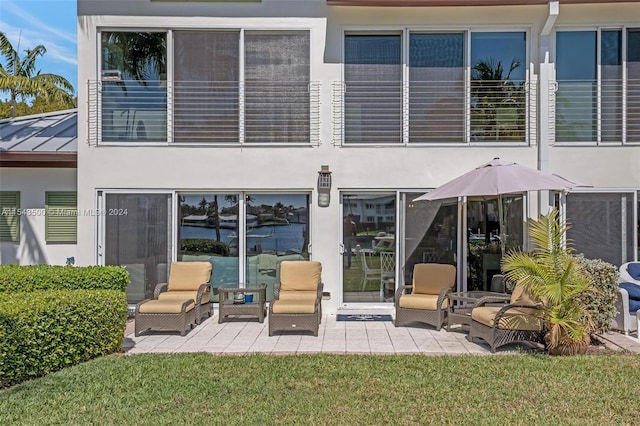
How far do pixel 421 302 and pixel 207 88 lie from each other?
6001 mm

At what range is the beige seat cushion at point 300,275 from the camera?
9945mm

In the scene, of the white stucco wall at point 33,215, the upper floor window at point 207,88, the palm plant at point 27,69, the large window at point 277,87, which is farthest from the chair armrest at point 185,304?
the palm plant at point 27,69

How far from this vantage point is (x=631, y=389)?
5785 mm

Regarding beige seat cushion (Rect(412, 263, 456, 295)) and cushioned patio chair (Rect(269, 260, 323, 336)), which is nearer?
cushioned patio chair (Rect(269, 260, 323, 336))

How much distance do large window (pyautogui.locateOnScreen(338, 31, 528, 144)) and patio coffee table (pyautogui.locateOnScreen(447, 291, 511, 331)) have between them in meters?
3.28

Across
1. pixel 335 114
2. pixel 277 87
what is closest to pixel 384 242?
pixel 335 114

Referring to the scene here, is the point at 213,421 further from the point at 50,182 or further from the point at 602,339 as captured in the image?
the point at 50,182

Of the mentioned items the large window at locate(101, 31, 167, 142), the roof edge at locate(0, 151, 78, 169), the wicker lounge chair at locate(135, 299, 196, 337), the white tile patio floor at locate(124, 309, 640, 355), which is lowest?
the white tile patio floor at locate(124, 309, 640, 355)

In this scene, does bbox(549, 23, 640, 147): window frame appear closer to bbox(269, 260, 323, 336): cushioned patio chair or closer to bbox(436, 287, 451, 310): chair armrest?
bbox(436, 287, 451, 310): chair armrest

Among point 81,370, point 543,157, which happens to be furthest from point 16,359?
point 543,157

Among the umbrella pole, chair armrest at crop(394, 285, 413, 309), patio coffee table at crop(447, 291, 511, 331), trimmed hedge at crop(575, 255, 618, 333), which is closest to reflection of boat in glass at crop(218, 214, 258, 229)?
chair armrest at crop(394, 285, 413, 309)

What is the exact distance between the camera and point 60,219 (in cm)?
1129

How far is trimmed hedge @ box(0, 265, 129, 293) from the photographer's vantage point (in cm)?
847

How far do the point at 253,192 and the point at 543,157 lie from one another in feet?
19.3
